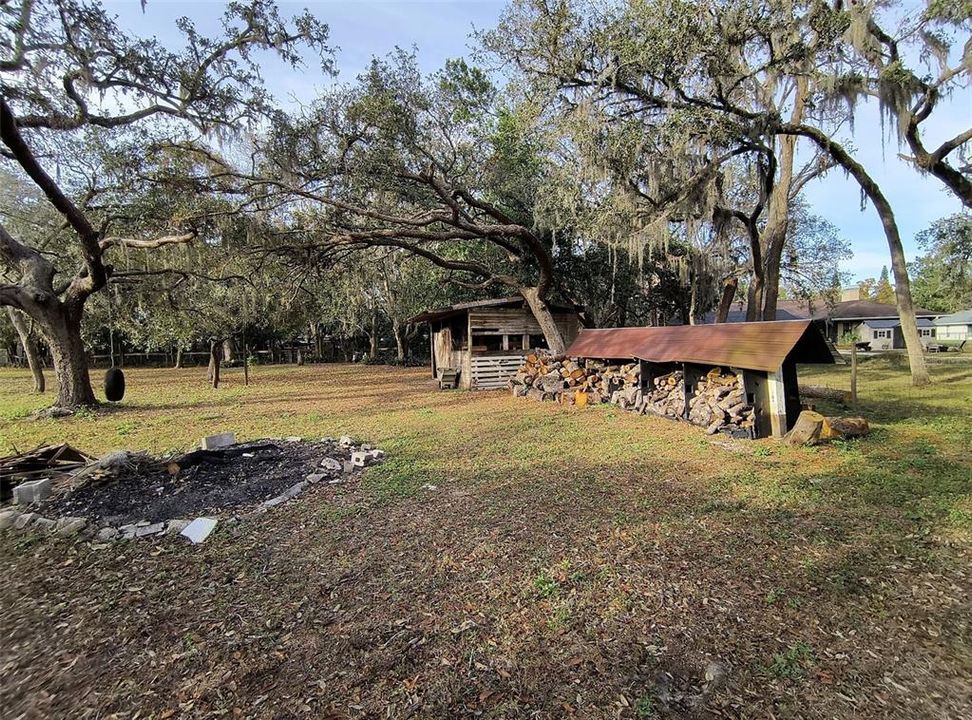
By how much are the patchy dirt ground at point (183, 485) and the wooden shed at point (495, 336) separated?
8345mm

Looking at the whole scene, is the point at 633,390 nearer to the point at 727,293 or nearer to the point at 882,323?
the point at 727,293

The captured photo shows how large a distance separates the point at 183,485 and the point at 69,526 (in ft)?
3.10

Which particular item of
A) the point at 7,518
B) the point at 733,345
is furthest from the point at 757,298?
the point at 7,518

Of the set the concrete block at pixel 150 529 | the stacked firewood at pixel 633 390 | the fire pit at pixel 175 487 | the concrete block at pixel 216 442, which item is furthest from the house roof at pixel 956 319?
the concrete block at pixel 150 529

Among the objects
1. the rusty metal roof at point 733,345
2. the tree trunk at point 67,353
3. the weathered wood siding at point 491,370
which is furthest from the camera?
the weathered wood siding at point 491,370

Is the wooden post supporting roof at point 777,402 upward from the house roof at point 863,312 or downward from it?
downward

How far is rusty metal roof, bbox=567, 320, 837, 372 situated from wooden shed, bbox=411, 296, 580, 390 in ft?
14.4

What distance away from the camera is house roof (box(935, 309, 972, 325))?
36875 millimetres

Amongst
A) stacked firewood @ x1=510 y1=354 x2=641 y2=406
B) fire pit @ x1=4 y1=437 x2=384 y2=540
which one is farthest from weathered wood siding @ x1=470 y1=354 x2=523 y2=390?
fire pit @ x1=4 y1=437 x2=384 y2=540

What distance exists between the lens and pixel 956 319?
124 ft

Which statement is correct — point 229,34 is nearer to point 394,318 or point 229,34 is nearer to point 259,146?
point 259,146

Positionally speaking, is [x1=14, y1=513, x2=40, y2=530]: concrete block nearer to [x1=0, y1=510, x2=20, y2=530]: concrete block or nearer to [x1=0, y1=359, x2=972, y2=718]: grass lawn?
[x1=0, y1=510, x2=20, y2=530]: concrete block

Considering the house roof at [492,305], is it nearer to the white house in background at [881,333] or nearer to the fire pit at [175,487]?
the fire pit at [175,487]

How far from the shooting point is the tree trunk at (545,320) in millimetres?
13219
